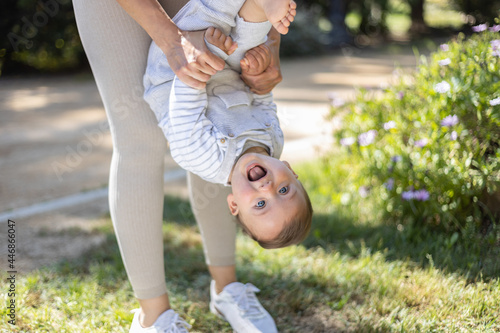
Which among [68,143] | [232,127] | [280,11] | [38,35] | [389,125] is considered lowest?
[38,35]

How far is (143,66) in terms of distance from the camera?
1566 mm

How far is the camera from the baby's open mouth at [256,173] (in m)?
1.55

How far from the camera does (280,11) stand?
1.30 meters

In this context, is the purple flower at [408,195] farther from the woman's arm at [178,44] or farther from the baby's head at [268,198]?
the woman's arm at [178,44]

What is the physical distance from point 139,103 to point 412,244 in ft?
4.31

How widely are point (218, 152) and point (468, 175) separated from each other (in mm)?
1147

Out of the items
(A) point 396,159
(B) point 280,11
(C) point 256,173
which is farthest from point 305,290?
(B) point 280,11

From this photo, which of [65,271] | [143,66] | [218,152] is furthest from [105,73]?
[65,271]

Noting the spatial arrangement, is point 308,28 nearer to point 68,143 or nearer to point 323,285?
point 68,143

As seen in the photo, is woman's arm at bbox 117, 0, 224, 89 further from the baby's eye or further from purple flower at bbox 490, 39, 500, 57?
purple flower at bbox 490, 39, 500, 57

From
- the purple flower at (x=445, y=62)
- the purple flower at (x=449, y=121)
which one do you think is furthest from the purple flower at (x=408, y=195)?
the purple flower at (x=445, y=62)

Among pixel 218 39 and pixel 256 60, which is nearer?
pixel 218 39

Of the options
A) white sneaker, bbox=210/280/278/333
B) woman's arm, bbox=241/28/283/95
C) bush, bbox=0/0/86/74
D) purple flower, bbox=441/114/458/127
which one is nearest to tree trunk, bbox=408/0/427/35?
bush, bbox=0/0/86/74

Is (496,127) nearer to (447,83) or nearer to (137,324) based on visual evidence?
(447,83)
